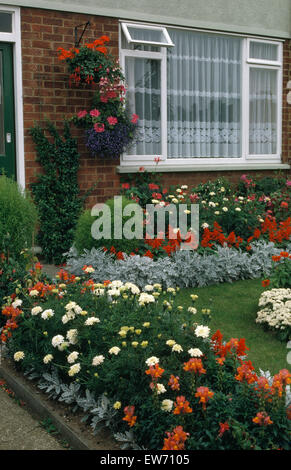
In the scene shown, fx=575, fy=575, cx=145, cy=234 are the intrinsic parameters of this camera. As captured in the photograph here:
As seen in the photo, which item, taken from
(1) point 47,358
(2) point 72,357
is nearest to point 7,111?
(1) point 47,358

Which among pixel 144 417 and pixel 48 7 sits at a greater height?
pixel 48 7

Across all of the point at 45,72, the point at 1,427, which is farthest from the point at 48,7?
the point at 1,427

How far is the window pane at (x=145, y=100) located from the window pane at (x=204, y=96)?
26 cm

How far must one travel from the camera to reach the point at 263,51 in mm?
9859

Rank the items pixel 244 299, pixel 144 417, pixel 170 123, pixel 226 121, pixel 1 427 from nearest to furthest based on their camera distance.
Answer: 1. pixel 144 417
2. pixel 1 427
3. pixel 244 299
4. pixel 170 123
5. pixel 226 121

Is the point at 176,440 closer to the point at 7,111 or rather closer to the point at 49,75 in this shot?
the point at 7,111

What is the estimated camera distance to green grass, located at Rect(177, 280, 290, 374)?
13.4 feet

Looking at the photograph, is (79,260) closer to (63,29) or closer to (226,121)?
(63,29)

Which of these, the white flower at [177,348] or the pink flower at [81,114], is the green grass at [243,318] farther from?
the pink flower at [81,114]

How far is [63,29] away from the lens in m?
7.62

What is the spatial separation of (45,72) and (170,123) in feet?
7.61

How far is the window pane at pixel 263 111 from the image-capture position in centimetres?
992

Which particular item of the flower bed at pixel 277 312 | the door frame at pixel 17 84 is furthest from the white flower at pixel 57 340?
the door frame at pixel 17 84

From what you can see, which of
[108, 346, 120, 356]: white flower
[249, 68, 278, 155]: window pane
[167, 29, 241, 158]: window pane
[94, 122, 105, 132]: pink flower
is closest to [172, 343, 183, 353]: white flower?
[108, 346, 120, 356]: white flower
